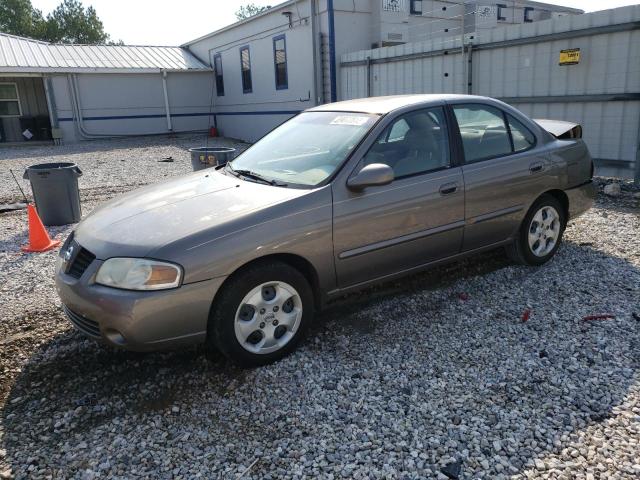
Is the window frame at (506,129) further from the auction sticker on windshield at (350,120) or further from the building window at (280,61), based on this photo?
the building window at (280,61)

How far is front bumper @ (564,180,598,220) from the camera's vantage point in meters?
5.06

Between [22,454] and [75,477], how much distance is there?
39 centimetres

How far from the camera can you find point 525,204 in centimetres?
469

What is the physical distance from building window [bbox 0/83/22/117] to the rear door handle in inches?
907

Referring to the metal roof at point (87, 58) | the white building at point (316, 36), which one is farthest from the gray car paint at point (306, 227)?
the metal roof at point (87, 58)

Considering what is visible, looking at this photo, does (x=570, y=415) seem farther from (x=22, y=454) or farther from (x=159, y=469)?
(x=22, y=454)

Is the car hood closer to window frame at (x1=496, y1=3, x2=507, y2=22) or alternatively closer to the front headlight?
the front headlight

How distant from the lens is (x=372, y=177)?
354cm

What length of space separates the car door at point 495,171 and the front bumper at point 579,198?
0.40m

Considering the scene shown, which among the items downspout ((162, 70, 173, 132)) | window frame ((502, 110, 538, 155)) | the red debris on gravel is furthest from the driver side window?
downspout ((162, 70, 173, 132))

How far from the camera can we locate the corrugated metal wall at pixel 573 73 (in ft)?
26.0

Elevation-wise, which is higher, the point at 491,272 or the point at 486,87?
the point at 486,87

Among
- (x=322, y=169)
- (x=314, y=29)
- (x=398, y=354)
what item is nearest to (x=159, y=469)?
(x=398, y=354)

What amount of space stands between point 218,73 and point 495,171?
68.1ft
